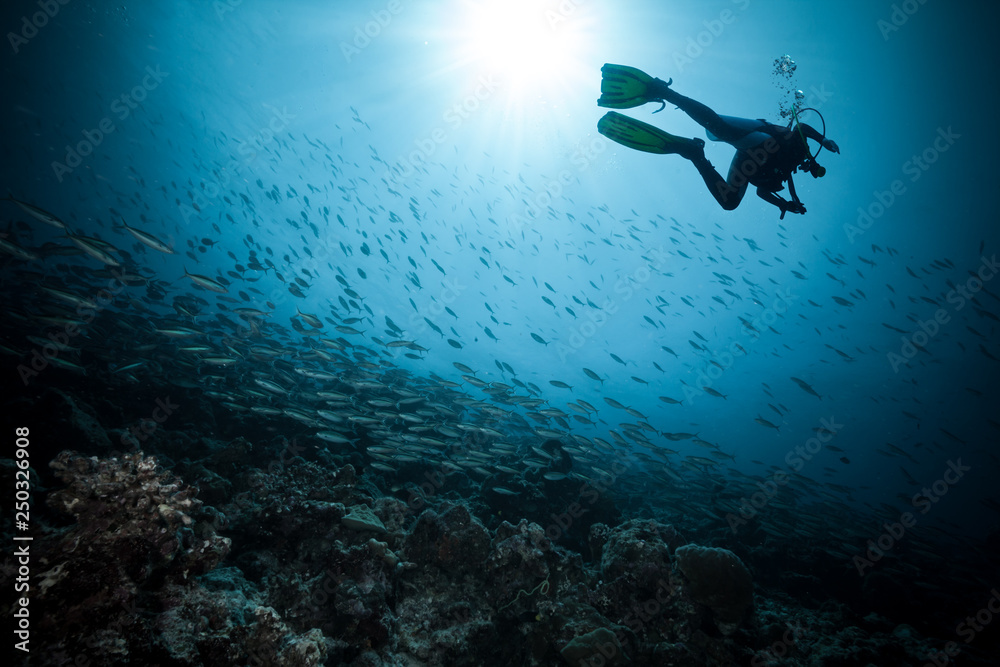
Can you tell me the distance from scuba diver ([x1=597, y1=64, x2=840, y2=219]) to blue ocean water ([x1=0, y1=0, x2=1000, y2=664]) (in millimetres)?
6972

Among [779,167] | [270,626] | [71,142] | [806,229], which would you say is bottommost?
[71,142]

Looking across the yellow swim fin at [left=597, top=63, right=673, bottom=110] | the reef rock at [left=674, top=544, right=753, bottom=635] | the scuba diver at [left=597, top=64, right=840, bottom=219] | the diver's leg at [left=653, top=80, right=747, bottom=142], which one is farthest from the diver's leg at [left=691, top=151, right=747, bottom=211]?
the reef rock at [left=674, top=544, right=753, bottom=635]

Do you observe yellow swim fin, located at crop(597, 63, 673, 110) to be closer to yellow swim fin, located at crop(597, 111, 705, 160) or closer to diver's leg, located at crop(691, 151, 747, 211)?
yellow swim fin, located at crop(597, 111, 705, 160)

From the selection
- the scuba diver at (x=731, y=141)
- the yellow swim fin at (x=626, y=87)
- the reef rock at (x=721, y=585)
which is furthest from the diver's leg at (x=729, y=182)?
the reef rock at (x=721, y=585)

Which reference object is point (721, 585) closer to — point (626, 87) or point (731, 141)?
point (731, 141)

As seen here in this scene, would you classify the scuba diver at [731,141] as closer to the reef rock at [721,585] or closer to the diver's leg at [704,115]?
the diver's leg at [704,115]

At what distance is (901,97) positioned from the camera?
2456 cm

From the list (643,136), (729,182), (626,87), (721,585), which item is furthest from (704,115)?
(721,585)

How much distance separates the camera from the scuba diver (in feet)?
16.8

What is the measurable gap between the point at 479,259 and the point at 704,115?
30.3 m

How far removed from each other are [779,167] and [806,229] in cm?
4037

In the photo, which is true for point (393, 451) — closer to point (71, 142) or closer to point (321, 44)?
point (321, 44)

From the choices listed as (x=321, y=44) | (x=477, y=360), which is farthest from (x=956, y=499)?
(x=321, y=44)

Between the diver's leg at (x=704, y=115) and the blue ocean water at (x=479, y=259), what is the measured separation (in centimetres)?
756
